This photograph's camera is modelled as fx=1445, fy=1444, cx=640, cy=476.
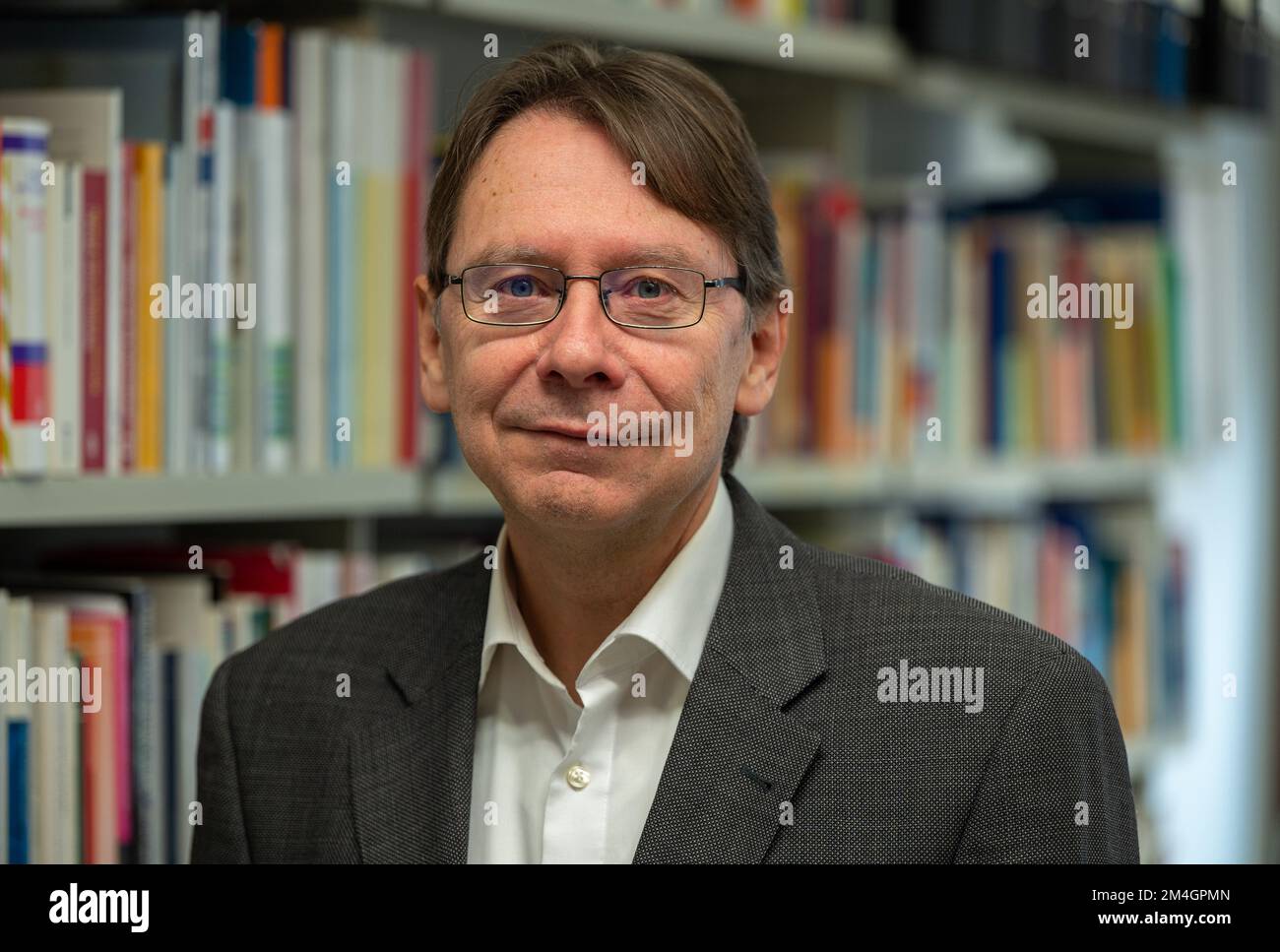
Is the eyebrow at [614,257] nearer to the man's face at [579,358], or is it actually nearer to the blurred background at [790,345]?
the man's face at [579,358]

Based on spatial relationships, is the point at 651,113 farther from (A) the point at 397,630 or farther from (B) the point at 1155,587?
(B) the point at 1155,587

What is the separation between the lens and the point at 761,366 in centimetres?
117

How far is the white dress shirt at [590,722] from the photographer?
1078mm

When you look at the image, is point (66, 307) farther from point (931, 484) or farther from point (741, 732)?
point (931, 484)

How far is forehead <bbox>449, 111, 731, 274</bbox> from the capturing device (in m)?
1.03

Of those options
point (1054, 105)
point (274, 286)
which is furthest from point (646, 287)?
point (1054, 105)

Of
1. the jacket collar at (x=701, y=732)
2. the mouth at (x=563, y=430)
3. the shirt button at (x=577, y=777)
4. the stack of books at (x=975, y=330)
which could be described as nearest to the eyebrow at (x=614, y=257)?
the mouth at (x=563, y=430)

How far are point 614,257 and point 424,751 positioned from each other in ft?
1.37

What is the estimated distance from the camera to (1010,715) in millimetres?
1026

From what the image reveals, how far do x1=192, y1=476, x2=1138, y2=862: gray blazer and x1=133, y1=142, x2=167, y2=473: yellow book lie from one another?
9.4 inches

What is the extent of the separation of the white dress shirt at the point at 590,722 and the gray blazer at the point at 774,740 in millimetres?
25

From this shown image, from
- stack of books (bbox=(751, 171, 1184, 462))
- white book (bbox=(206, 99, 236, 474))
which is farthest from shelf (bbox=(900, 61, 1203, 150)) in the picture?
white book (bbox=(206, 99, 236, 474))

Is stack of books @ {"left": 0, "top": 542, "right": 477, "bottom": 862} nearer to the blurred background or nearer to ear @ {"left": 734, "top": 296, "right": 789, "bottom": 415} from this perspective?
the blurred background
